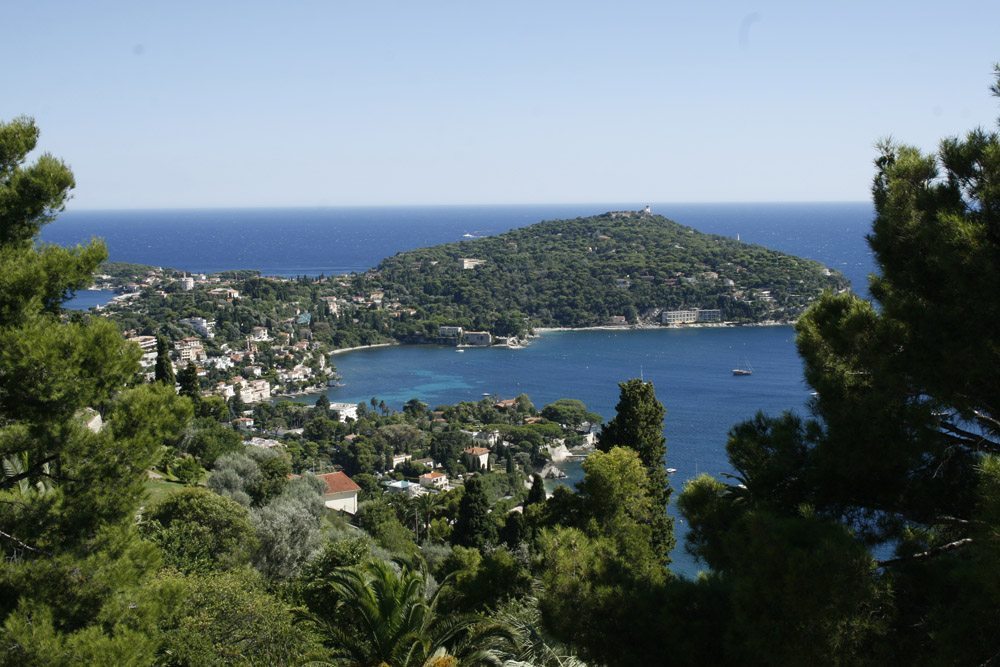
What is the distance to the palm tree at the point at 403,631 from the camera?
455 cm

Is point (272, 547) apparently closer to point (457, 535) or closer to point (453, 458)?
point (457, 535)

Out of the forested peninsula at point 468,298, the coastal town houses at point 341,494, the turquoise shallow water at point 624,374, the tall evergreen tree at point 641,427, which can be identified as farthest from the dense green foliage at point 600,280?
the tall evergreen tree at point 641,427

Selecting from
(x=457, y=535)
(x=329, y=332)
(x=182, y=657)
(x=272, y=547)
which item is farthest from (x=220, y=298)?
(x=182, y=657)

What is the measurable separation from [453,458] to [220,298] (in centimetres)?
3548

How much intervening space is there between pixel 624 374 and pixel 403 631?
4247 centimetres

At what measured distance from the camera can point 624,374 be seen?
4644 cm

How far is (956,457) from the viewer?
306 cm

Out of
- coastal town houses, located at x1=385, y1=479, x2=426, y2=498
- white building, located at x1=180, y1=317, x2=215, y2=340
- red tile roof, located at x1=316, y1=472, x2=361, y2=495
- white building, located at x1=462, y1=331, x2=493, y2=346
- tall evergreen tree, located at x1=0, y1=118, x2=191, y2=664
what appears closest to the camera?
tall evergreen tree, located at x1=0, y1=118, x2=191, y2=664

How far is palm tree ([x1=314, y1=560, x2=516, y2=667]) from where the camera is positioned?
4555mm

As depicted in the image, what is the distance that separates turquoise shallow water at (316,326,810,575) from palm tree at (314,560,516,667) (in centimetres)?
2380

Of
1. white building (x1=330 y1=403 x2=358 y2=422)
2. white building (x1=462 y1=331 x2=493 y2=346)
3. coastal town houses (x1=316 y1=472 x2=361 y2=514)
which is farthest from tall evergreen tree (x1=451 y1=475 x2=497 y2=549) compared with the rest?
white building (x1=462 y1=331 x2=493 y2=346)

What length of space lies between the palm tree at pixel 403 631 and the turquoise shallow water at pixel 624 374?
23.8 metres

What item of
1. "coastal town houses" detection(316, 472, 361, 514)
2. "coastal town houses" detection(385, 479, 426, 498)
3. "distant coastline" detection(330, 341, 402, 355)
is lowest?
"distant coastline" detection(330, 341, 402, 355)

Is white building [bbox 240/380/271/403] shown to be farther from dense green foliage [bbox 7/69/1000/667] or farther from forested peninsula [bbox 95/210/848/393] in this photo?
dense green foliage [bbox 7/69/1000/667]
